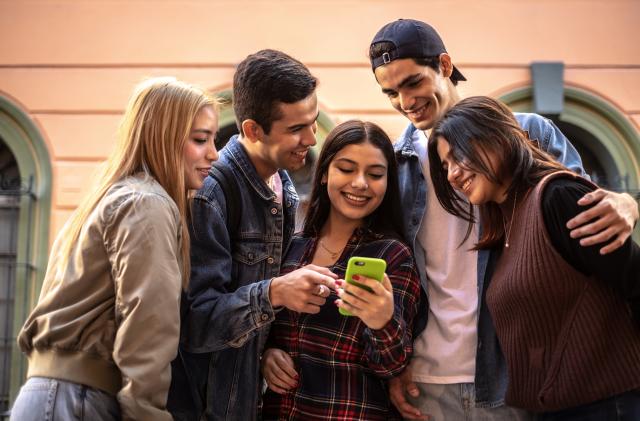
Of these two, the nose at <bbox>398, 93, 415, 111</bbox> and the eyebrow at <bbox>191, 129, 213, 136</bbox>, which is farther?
the nose at <bbox>398, 93, 415, 111</bbox>

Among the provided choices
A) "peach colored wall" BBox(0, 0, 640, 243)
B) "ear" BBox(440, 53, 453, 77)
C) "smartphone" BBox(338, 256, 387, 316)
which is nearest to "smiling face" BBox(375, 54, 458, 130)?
"ear" BBox(440, 53, 453, 77)

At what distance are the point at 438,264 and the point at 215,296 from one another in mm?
824

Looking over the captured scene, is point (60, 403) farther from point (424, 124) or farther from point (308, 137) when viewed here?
point (424, 124)

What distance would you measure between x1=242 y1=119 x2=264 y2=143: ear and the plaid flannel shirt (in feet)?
1.84

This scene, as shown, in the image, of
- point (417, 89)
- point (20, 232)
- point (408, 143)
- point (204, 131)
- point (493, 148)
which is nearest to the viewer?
point (493, 148)

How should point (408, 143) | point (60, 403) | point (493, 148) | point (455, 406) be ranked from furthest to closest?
1. point (408, 143)
2. point (455, 406)
3. point (493, 148)
4. point (60, 403)

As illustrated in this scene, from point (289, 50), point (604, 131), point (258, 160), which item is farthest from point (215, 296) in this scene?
point (604, 131)

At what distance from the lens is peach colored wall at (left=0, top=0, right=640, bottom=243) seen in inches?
255

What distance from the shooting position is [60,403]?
2.08m

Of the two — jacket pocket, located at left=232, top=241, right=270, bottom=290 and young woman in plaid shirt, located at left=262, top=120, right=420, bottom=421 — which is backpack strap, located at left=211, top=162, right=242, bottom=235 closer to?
jacket pocket, located at left=232, top=241, right=270, bottom=290

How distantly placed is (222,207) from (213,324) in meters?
0.42

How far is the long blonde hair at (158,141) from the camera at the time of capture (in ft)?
7.76

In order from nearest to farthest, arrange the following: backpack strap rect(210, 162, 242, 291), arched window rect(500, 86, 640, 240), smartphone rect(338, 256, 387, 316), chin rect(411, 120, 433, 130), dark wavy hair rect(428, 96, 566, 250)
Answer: smartphone rect(338, 256, 387, 316) → dark wavy hair rect(428, 96, 566, 250) → backpack strap rect(210, 162, 242, 291) → chin rect(411, 120, 433, 130) → arched window rect(500, 86, 640, 240)

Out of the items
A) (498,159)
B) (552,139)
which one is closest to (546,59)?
(552,139)
